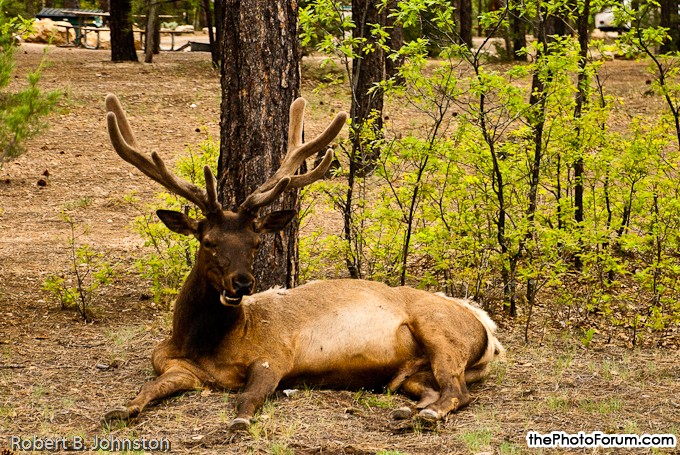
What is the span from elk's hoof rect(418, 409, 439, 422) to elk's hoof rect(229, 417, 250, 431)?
1.08 metres

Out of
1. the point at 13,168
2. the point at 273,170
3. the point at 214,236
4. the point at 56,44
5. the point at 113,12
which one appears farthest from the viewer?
the point at 56,44

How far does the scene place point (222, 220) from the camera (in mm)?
6668

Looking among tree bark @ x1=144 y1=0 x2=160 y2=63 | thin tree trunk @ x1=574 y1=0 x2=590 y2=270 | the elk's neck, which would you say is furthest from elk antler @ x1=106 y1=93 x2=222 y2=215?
tree bark @ x1=144 y1=0 x2=160 y2=63

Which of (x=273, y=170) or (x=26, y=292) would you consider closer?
(x=273, y=170)

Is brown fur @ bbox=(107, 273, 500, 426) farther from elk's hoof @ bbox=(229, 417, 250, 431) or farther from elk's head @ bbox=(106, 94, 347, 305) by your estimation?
elk's hoof @ bbox=(229, 417, 250, 431)

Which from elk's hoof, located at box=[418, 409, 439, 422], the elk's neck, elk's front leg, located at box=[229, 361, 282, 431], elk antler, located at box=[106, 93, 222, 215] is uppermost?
elk antler, located at box=[106, 93, 222, 215]

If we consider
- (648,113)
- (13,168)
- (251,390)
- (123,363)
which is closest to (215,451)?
(251,390)

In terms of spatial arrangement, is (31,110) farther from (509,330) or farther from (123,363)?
(509,330)

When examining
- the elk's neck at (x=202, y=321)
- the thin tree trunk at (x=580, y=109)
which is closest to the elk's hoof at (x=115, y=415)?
the elk's neck at (x=202, y=321)

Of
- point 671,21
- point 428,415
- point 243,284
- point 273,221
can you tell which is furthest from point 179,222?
point 671,21

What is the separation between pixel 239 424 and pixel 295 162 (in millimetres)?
2382

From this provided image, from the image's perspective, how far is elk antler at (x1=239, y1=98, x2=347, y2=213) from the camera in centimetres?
674

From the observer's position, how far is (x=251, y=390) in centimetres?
630

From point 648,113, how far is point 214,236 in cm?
1532
